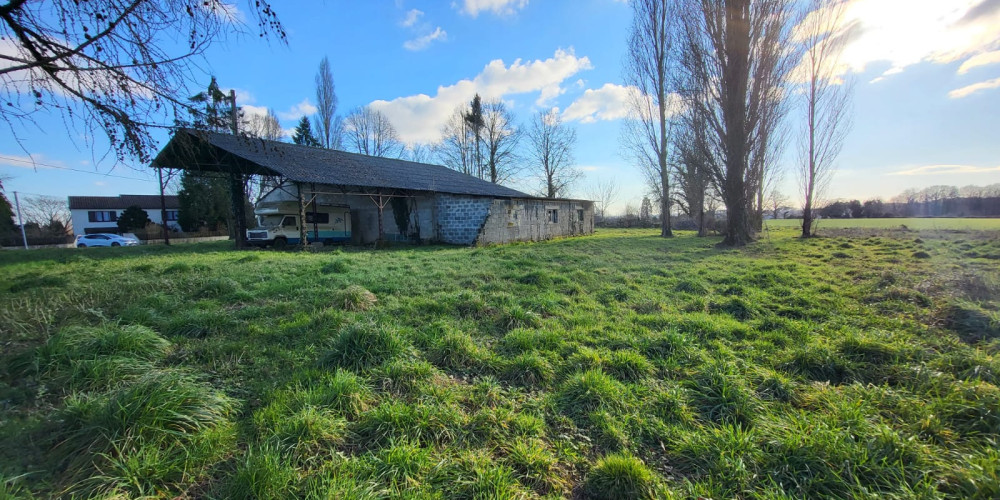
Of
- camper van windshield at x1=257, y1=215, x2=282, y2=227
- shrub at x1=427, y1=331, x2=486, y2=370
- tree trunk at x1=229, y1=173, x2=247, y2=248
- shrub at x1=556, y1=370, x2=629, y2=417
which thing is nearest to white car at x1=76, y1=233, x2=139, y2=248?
tree trunk at x1=229, y1=173, x2=247, y2=248

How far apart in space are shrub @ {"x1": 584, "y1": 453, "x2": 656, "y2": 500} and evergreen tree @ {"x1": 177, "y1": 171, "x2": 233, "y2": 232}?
32929 millimetres

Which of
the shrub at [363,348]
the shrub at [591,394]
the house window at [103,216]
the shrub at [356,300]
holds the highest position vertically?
the house window at [103,216]

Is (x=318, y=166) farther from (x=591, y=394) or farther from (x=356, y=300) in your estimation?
(x=591, y=394)

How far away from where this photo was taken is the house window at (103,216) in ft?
120

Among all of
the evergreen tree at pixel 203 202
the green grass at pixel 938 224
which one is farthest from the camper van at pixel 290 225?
the green grass at pixel 938 224

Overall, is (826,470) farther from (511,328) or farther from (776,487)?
(511,328)

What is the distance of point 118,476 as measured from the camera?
1.72 m

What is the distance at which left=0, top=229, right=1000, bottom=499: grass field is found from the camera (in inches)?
72.9

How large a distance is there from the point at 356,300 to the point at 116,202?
5227 cm

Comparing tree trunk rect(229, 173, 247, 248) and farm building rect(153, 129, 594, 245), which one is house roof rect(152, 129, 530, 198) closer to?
farm building rect(153, 129, 594, 245)

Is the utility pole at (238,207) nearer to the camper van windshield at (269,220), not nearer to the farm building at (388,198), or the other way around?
the farm building at (388,198)

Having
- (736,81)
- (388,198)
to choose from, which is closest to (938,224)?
(736,81)

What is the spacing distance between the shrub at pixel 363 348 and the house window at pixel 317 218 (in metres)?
15.4

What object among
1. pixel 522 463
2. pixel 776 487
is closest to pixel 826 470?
pixel 776 487
